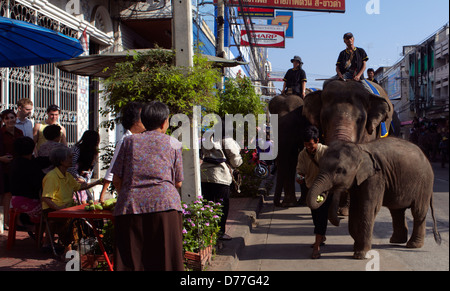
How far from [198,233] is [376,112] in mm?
3657

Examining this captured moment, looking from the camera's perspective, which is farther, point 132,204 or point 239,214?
point 239,214

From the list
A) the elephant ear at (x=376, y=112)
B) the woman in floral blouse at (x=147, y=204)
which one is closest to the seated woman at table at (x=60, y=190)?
the woman in floral blouse at (x=147, y=204)

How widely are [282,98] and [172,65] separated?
5275 millimetres

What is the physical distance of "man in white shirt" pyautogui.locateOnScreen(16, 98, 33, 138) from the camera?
24.6 feet

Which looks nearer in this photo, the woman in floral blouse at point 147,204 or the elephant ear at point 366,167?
the woman in floral blouse at point 147,204

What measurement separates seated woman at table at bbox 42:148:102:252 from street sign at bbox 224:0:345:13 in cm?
1300

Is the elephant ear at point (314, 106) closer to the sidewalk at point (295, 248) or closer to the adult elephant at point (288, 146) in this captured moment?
the adult elephant at point (288, 146)

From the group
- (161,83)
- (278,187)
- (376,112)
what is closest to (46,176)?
(161,83)

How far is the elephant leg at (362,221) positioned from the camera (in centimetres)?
556

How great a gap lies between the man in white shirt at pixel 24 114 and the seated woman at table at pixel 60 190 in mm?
2067

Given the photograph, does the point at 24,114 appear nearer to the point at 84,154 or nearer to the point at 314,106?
Result: the point at 84,154

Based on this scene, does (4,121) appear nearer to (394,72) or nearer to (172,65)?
(172,65)

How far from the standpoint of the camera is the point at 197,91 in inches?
216

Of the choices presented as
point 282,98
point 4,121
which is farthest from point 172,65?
point 282,98
